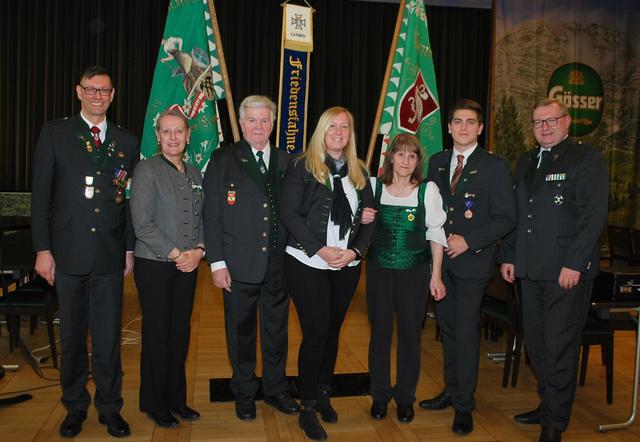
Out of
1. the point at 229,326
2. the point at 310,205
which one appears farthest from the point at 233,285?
the point at 310,205

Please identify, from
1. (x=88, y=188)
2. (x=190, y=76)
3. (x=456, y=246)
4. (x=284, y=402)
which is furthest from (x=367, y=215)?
(x=190, y=76)

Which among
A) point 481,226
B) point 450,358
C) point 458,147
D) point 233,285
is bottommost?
point 450,358

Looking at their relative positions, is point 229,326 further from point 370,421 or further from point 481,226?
point 481,226

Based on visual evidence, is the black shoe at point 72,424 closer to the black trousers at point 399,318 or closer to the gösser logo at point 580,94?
the black trousers at point 399,318

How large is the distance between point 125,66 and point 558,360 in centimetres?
759

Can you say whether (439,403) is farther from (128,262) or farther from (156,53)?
(156,53)

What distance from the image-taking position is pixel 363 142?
971cm

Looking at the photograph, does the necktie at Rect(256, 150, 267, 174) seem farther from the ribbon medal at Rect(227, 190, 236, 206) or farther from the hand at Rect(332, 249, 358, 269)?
the hand at Rect(332, 249, 358, 269)

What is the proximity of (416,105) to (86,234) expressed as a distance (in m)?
3.81

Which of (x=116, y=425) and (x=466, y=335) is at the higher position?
(x=466, y=335)

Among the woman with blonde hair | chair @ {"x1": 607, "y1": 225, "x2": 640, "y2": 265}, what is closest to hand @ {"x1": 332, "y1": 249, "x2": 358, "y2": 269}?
the woman with blonde hair

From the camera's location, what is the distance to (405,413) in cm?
314

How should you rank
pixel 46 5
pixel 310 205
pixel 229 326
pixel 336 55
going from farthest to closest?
pixel 336 55 → pixel 46 5 → pixel 229 326 → pixel 310 205

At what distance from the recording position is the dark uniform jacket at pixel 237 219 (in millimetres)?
2945
